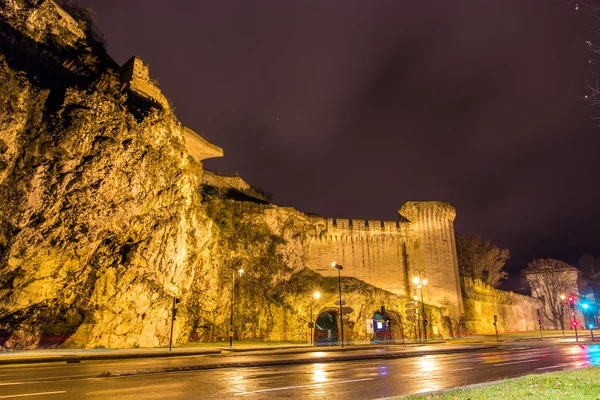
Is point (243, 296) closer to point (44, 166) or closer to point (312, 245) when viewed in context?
point (312, 245)

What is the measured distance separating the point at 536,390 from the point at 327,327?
45.5 meters

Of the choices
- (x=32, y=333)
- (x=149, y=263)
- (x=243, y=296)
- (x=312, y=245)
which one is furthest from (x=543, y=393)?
(x=312, y=245)

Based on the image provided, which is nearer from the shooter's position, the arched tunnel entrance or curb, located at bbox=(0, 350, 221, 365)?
curb, located at bbox=(0, 350, 221, 365)

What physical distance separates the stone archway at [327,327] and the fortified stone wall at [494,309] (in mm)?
14758

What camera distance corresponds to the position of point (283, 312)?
39969 mm

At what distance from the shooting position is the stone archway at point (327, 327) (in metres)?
43.1

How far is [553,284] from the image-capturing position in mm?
73750

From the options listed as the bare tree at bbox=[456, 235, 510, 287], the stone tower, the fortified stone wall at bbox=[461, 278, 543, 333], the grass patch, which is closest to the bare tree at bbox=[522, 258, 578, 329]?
the fortified stone wall at bbox=[461, 278, 543, 333]

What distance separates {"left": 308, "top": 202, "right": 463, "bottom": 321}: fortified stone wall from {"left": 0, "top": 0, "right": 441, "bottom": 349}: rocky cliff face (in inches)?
485

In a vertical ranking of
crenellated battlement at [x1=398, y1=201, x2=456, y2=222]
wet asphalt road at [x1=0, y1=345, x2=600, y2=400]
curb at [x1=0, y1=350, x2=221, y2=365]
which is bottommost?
wet asphalt road at [x1=0, y1=345, x2=600, y2=400]

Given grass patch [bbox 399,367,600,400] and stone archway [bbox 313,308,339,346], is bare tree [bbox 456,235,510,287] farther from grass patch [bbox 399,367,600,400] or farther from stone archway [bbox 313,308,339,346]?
grass patch [bbox 399,367,600,400]

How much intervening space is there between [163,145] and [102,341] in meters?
14.1

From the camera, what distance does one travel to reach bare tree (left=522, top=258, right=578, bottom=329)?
73.1m

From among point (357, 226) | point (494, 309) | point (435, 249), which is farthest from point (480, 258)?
point (357, 226)
